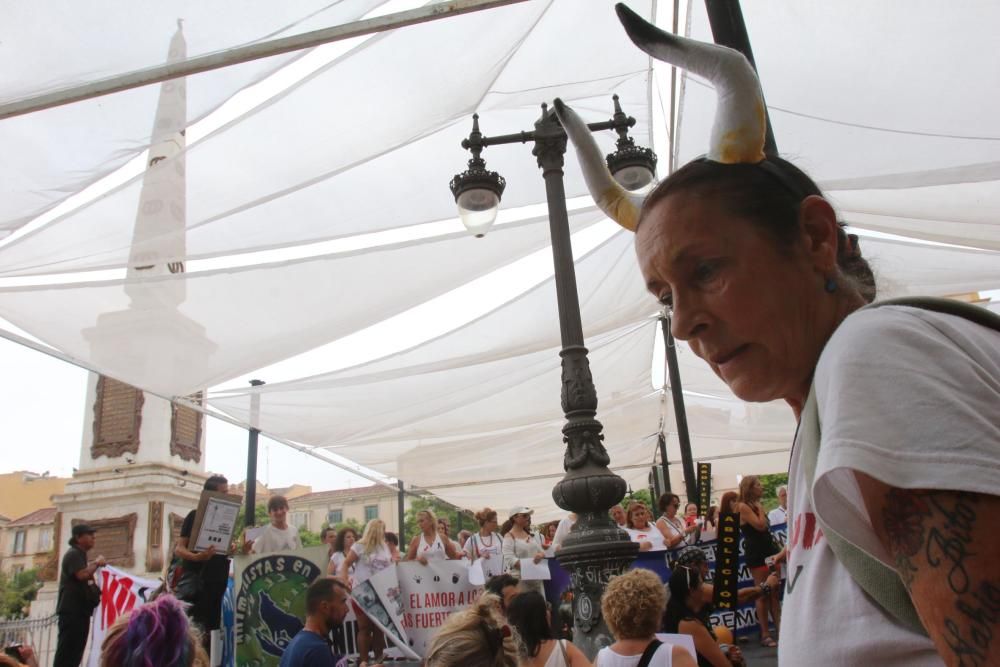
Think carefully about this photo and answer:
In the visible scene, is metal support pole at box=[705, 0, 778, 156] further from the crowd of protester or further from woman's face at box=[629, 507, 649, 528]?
woman's face at box=[629, 507, 649, 528]

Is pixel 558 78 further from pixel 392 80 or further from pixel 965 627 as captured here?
pixel 965 627

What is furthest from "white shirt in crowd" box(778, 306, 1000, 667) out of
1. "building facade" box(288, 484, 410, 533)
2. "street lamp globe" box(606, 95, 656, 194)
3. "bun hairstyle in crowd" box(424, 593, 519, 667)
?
"building facade" box(288, 484, 410, 533)

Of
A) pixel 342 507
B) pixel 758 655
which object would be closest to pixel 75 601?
pixel 758 655

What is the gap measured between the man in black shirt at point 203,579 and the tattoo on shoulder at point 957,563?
253 inches

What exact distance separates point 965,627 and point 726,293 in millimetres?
507

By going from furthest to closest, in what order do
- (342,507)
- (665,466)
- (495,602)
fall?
(342,507) < (665,466) < (495,602)

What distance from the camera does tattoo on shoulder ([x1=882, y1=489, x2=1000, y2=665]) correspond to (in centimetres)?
64

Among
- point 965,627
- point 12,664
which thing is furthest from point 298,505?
point 965,627

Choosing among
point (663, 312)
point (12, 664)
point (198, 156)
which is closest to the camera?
point (12, 664)

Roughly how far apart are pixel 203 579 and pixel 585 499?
393 cm

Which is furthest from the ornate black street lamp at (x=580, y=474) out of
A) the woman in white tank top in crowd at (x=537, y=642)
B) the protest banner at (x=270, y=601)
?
the protest banner at (x=270, y=601)

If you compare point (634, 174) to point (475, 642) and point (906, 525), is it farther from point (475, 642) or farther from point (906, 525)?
point (906, 525)

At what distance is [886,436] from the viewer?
69 centimetres

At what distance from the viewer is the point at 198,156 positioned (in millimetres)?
5973
